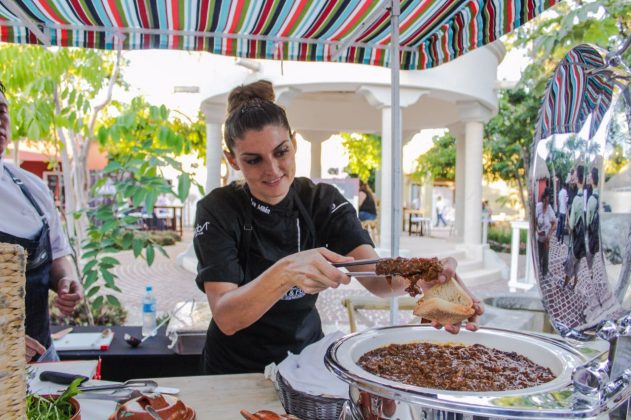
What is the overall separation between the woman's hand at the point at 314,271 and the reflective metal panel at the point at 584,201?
0.55m

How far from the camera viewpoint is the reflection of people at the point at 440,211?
24.8 m

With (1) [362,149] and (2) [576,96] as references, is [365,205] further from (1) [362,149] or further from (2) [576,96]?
(2) [576,96]

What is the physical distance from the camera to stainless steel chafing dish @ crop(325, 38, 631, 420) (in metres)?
0.69

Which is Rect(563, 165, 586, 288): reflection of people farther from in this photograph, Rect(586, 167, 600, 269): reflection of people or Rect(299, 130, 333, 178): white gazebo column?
Rect(299, 130, 333, 178): white gazebo column

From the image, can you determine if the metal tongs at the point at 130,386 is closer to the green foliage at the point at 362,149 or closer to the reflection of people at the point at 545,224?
the reflection of people at the point at 545,224

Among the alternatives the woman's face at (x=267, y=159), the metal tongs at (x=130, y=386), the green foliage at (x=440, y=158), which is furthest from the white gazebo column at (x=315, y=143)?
the metal tongs at (x=130, y=386)

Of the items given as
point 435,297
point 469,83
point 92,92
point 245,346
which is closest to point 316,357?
point 435,297

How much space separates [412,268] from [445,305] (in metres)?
0.14

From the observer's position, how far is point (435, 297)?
118cm

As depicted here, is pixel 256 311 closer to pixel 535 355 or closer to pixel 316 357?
pixel 316 357

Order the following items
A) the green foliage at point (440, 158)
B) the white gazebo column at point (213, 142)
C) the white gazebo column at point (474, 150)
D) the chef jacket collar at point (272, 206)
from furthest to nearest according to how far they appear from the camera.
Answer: the green foliage at point (440, 158), the white gazebo column at point (474, 150), the white gazebo column at point (213, 142), the chef jacket collar at point (272, 206)

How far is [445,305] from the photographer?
3.73ft

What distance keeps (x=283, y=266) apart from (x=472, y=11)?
158 cm

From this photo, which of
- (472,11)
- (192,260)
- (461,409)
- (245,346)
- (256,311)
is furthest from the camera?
(192,260)
